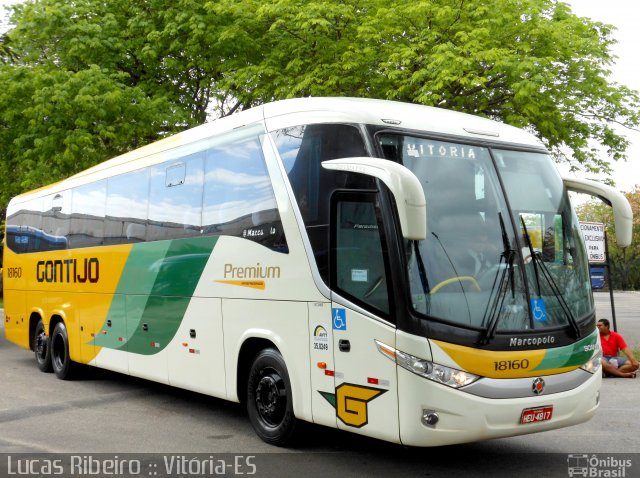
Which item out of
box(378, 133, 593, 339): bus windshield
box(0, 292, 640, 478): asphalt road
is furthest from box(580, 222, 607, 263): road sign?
box(378, 133, 593, 339): bus windshield

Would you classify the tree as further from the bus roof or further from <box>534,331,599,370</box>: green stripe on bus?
<box>534,331,599,370</box>: green stripe on bus

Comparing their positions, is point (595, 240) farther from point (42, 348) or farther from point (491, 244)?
point (42, 348)

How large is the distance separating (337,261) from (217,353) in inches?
98.4

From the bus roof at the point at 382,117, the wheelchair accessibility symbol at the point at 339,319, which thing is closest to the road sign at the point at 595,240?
the bus roof at the point at 382,117

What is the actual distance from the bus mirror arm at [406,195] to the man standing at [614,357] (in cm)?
800

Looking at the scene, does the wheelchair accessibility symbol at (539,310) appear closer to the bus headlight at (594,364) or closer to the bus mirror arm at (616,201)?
the bus headlight at (594,364)

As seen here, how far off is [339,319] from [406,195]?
149 centimetres

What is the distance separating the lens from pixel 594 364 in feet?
24.5

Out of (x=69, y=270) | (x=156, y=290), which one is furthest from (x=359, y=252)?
(x=69, y=270)

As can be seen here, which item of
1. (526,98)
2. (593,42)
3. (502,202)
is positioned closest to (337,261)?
(502,202)

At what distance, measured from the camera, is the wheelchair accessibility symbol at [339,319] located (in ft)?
23.9

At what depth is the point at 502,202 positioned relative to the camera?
24.0 ft

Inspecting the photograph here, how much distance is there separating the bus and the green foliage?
9.03 meters

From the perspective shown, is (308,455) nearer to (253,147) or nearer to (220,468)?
(220,468)
